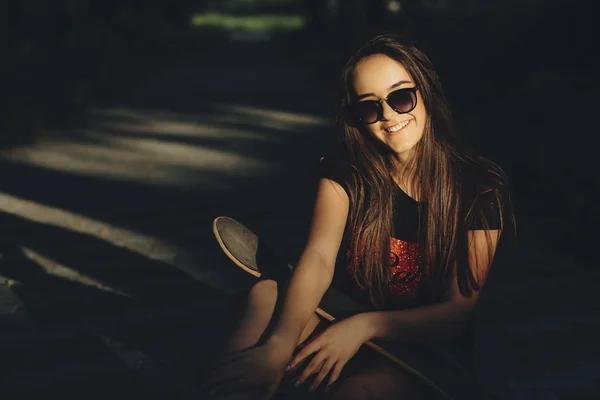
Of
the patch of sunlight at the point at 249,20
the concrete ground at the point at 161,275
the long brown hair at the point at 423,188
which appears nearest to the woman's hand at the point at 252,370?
the long brown hair at the point at 423,188

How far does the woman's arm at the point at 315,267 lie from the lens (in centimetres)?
239

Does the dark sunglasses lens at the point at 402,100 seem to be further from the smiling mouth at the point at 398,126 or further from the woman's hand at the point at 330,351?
the woman's hand at the point at 330,351

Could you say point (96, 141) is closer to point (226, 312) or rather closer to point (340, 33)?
point (226, 312)

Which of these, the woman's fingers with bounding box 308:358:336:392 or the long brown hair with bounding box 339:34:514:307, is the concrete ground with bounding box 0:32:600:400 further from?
the woman's fingers with bounding box 308:358:336:392

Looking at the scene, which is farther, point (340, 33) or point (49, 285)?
point (340, 33)

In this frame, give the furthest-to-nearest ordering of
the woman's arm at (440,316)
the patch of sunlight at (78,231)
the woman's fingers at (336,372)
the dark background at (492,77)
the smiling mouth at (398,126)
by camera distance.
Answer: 1. the dark background at (492,77)
2. the patch of sunlight at (78,231)
3. the smiling mouth at (398,126)
4. the woman's arm at (440,316)
5. the woman's fingers at (336,372)

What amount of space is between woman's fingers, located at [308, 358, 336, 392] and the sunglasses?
0.72m

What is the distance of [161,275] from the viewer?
17.5 ft

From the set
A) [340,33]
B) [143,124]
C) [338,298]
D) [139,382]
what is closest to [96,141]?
[143,124]

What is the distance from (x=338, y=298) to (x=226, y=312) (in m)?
2.05

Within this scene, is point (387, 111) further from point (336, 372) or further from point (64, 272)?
point (64, 272)

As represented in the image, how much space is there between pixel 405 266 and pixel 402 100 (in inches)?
20.1

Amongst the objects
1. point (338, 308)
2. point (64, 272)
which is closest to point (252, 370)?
point (338, 308)

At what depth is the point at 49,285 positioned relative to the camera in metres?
5.14
